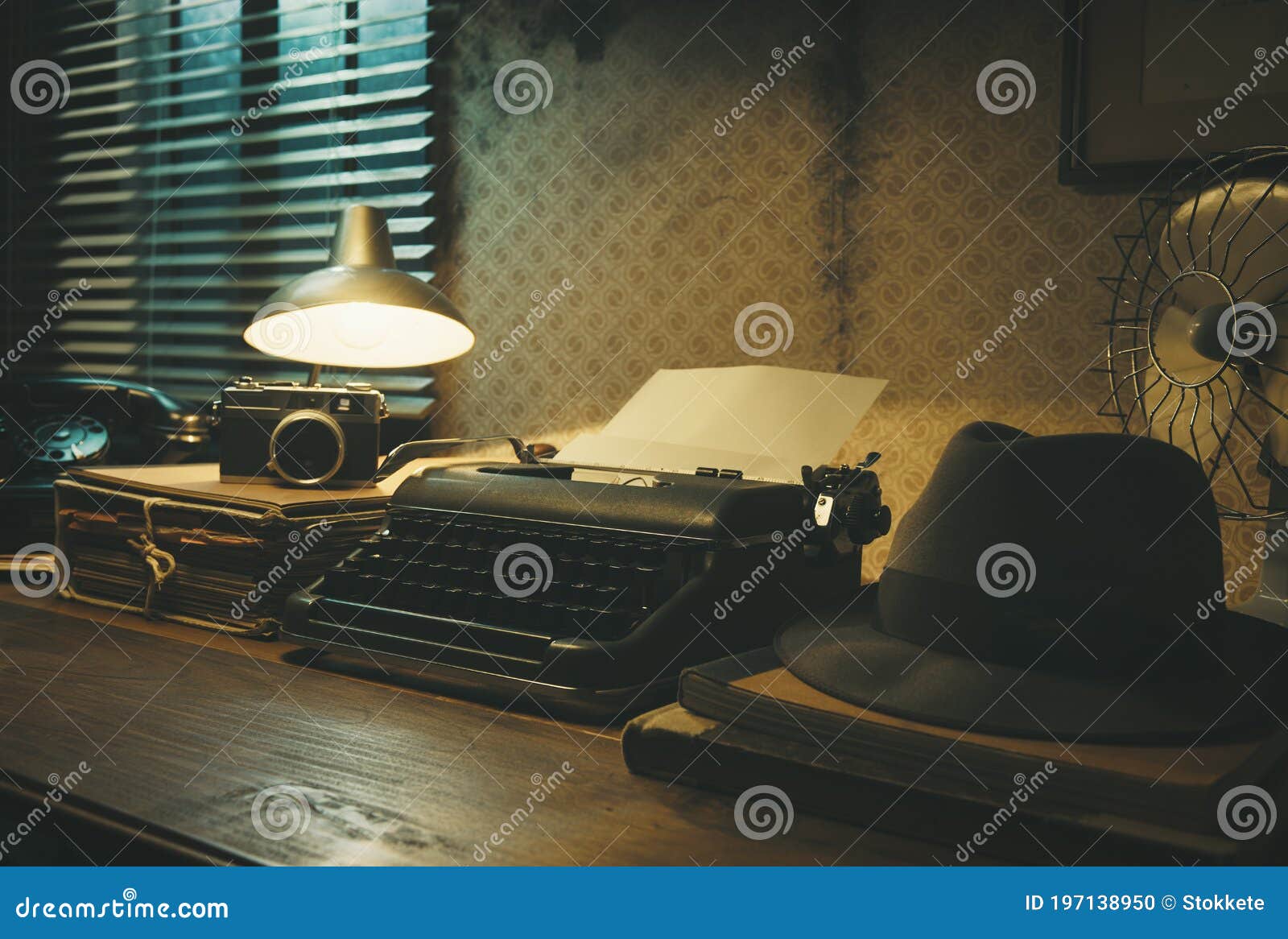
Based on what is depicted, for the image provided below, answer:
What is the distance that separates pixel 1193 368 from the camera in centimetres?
117

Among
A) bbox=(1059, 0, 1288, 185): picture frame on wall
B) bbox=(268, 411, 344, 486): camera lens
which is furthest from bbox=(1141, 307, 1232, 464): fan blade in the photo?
bbox=(268, 411, 344, 486): camera lens

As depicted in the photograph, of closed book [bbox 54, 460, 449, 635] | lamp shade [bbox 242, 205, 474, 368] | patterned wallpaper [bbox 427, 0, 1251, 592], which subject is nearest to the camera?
closed book [bbox 54, 460, 449, 635]

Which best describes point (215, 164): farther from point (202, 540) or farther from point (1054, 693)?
point (1054, 693)

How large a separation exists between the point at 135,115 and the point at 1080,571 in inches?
102

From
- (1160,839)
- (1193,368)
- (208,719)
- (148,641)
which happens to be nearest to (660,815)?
(1160,839)

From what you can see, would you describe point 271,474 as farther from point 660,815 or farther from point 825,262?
point 660,815

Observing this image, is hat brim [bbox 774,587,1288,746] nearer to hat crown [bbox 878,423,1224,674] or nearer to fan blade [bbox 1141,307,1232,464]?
hat crown [bbox 878,423,1224,674]

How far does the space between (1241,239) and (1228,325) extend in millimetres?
101

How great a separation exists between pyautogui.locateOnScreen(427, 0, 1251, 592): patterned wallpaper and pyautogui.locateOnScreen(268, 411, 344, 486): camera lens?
0.50 m

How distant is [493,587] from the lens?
4.21 feet

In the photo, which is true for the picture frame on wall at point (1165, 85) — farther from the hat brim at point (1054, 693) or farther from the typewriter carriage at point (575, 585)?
the hat brim at point (1054, 693)

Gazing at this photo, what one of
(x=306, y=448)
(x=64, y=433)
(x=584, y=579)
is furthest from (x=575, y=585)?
(x=64, y=433)

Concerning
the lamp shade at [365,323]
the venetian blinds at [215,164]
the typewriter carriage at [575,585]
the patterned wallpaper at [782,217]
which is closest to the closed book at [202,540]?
the typewriter carriage at [575,585]

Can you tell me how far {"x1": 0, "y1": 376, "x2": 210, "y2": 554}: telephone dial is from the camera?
2.05 metres
